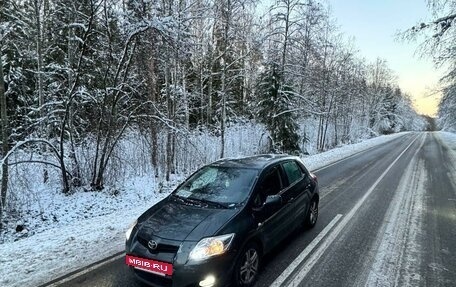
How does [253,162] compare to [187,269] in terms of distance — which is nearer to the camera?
[187,269]

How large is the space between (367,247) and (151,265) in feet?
13.0

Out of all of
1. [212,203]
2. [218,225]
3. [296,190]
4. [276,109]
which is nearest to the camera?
[218,225]

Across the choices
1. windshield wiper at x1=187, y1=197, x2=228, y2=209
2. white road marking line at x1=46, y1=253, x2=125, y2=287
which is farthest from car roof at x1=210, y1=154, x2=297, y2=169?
white road marking line at x1=46, y1=253, x2=125, y2=287

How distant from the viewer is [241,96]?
35438 mm

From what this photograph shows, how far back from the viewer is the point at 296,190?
251 inches

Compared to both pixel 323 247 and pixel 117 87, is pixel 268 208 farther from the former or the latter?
pixel 117 87

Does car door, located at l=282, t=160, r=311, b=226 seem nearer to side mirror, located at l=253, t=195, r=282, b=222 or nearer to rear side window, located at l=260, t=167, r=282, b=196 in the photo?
rear side window, located at l=260, t=167, r=282, b=196

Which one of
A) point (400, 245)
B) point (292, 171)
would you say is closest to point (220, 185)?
point (292, 171)

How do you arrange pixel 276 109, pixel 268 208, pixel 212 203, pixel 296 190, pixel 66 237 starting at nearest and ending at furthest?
pixel 212 203
pixel 268 208
pixel 296 190
pixel 66 237
pixel 276 109

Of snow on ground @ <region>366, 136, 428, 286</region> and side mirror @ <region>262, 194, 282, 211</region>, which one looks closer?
snow on ground @ <region>366, 136, 428, 286</region>

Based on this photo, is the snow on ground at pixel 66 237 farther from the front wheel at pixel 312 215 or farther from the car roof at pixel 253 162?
the front wheel at pixel 312 215

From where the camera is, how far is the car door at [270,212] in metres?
4.98

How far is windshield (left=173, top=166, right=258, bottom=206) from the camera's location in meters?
5.15

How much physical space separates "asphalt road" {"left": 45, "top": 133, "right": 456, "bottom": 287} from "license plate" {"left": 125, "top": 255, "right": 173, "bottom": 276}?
598 millimetres
